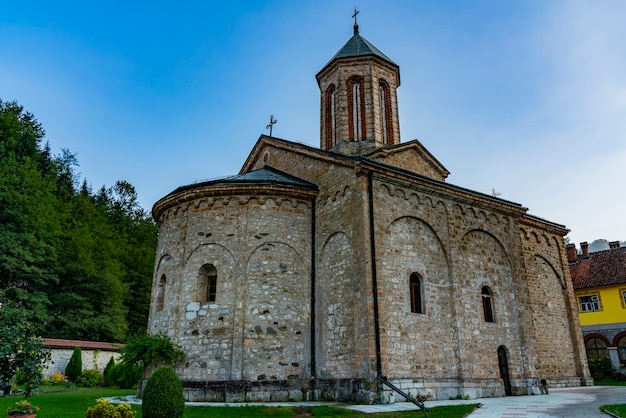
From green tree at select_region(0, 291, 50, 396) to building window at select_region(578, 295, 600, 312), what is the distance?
28034 mm

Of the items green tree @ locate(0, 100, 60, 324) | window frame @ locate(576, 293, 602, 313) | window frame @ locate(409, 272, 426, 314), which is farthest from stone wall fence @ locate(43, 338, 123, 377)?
window frame @ locate(576, 293, 602, 313)

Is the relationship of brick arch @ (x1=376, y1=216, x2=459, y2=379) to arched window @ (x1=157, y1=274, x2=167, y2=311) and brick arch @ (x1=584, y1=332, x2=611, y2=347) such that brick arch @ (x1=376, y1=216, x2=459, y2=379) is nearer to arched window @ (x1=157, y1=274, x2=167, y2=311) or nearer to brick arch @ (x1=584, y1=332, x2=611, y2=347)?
arched window @ (x1=157, y1=274, x2=167, y2=311)

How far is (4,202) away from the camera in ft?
75.6

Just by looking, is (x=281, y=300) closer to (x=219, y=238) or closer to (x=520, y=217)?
(x=219, y=238)

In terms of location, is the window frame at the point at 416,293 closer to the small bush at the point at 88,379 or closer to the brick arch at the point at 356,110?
the brick arch at the point at 356,110

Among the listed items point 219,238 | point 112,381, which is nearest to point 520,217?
point 219,238

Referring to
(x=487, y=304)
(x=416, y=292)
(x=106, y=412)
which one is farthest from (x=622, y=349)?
(x=106, y=412)

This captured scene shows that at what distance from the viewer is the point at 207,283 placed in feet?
43.0

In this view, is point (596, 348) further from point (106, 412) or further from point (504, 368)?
point (106, 412)

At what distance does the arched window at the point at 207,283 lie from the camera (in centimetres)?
1285

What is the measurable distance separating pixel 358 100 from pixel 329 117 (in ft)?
4.42

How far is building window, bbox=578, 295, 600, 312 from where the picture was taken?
26.1 metres

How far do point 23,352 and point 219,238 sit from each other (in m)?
6.73

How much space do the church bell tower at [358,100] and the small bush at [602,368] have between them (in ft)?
52.9
